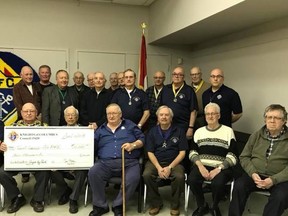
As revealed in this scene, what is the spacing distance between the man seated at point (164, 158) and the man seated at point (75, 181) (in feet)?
2.43

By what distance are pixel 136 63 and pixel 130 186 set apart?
3407mm

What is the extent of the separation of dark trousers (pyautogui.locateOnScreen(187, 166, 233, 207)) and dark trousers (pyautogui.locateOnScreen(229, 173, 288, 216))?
131mm

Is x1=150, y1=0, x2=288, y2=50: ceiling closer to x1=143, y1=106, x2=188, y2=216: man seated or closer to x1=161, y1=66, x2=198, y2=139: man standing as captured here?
x1=161, y1=66, x2=198, y2=139: man standing

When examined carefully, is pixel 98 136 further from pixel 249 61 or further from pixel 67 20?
pixel 67 20

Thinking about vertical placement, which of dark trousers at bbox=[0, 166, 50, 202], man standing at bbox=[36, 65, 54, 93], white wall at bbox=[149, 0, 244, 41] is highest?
white wall at bbox=[149, 0, 244, 41]

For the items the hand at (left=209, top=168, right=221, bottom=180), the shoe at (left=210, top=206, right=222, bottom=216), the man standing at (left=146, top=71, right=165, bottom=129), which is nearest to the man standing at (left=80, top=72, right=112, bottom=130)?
the man standing at (left=146, top=71, right=165, bottom=129)

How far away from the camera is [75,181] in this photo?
3416mm

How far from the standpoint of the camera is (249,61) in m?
4.43

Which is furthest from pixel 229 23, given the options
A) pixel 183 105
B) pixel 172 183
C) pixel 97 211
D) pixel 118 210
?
pixel 97 211

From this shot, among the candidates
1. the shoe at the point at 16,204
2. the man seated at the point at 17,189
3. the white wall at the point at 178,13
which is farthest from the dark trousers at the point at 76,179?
the white wall at the point at 178,13

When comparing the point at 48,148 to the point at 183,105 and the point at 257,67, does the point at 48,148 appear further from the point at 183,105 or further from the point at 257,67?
the point at 257,67

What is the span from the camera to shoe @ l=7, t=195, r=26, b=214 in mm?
3295

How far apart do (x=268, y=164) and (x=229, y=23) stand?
83.1 inches

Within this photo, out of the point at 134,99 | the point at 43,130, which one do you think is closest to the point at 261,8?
the point at 134,99
